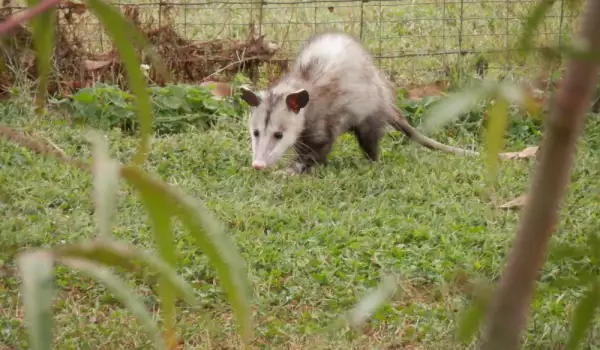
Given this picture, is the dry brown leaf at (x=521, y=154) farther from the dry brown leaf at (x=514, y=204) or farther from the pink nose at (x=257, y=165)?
the pink nose at (x=257, y=165)

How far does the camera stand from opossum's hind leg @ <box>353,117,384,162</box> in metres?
5.57

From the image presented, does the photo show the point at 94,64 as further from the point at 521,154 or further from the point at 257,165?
the point at 521,154

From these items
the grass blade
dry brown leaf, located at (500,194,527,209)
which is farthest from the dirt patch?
the grass blade

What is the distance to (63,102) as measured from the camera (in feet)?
19.0

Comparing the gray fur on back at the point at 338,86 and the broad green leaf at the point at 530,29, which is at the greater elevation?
the broad green leaf at the point at 530,29

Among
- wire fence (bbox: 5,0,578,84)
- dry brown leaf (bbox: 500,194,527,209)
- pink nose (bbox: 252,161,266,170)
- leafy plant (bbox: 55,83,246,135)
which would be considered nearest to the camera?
dry brown leaf (bbox: 500,194,527,209)

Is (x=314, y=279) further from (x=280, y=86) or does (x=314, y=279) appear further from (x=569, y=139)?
(x=569, y=139)

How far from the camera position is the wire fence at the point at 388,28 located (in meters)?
6.54

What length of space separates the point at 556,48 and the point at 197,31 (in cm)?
656

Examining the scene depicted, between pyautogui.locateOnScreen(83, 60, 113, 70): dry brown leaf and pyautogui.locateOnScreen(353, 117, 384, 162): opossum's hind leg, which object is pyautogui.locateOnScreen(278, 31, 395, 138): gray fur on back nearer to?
pyautogui.locateOnScreen(353, 117, 384, 162): opossum's hind leg

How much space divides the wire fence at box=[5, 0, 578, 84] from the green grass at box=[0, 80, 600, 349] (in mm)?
968

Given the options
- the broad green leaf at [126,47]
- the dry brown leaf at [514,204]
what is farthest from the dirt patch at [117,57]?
the broad green leaf at [126,47]

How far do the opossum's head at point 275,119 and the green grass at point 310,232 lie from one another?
0.51ft

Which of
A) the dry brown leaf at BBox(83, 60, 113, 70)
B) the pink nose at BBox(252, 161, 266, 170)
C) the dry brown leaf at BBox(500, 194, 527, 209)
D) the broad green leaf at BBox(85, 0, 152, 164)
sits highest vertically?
the broad green leaf at BBox(85, 0, 152, 164)
